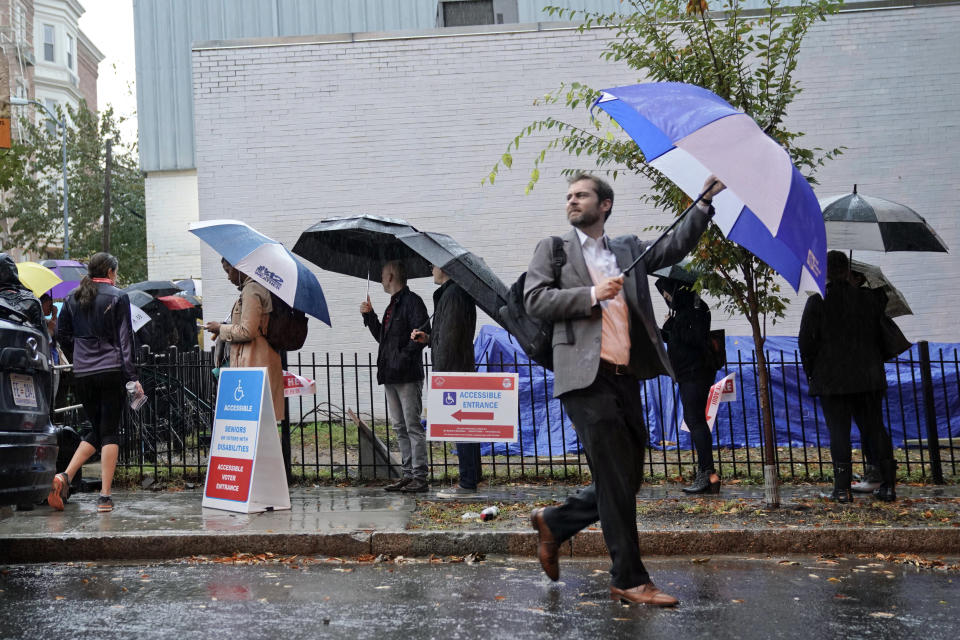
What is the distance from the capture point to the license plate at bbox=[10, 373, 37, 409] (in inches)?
223

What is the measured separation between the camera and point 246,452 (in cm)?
749

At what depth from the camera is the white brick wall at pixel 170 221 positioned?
22969 millimetres

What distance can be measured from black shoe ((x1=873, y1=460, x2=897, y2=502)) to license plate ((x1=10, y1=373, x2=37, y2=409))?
619 cm

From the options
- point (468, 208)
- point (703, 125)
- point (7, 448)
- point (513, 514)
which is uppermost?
point (468, 208)

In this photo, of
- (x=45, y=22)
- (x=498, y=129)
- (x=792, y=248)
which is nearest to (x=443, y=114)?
(x=498, y=129)

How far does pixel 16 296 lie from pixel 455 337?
3466 millimetres

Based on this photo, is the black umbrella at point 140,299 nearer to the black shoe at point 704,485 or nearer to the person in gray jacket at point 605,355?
the black shoe at point 704,485

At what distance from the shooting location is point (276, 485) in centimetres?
752

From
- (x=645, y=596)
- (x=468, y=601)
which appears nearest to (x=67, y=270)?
(x=468, y=601)

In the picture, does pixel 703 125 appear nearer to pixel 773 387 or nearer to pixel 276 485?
pixel 276 485

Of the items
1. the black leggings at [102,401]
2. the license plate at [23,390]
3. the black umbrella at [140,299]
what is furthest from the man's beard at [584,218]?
the black umbrella at [140,299]

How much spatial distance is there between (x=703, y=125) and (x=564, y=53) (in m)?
11.3

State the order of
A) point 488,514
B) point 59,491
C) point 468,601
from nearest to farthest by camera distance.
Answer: point 468,601 → point 488,514 → point 59,491

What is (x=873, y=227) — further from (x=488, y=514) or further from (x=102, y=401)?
(x=102, y=401)
